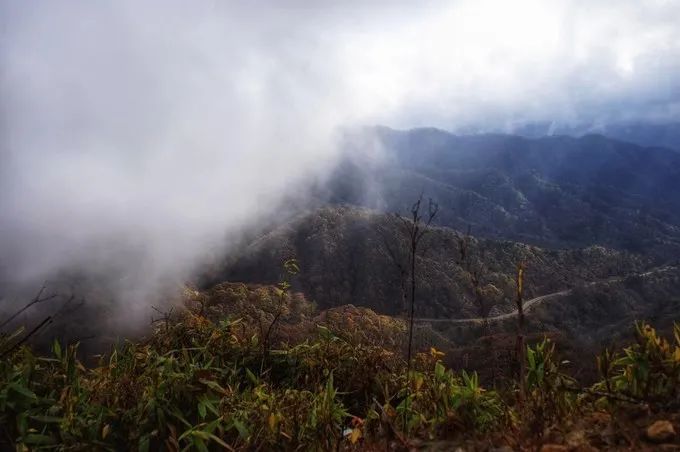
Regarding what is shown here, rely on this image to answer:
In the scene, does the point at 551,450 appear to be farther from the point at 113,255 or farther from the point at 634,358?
the point at 113,255

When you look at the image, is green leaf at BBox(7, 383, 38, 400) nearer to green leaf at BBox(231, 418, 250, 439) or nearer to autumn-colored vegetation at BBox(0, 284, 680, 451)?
autumn-colored vegetation at BBox(0, 284, 680, 451)

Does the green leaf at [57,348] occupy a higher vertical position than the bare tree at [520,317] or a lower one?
lower

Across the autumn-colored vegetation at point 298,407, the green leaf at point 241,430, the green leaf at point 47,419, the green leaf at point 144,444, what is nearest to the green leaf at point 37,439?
the autumn-colored vegetation at point 298,407

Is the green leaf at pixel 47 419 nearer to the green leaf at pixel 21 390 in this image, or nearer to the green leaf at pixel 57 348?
the green leaf at pixel 21 390

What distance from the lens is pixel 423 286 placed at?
144500 millimetres

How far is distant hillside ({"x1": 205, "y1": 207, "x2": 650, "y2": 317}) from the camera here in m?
145

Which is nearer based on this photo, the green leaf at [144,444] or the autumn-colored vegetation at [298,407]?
the autumn-colored vegetation at [298,407]

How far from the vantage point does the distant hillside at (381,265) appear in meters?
145

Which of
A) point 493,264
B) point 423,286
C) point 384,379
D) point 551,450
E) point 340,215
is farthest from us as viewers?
point 340,215

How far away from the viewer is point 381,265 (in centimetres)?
16512

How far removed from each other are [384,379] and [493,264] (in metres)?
160

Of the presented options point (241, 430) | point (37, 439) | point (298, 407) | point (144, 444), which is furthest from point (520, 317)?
point (37, 439)

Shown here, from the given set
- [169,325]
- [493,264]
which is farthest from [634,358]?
[493,264]

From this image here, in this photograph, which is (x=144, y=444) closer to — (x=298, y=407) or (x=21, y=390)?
(x=21, y=390)
